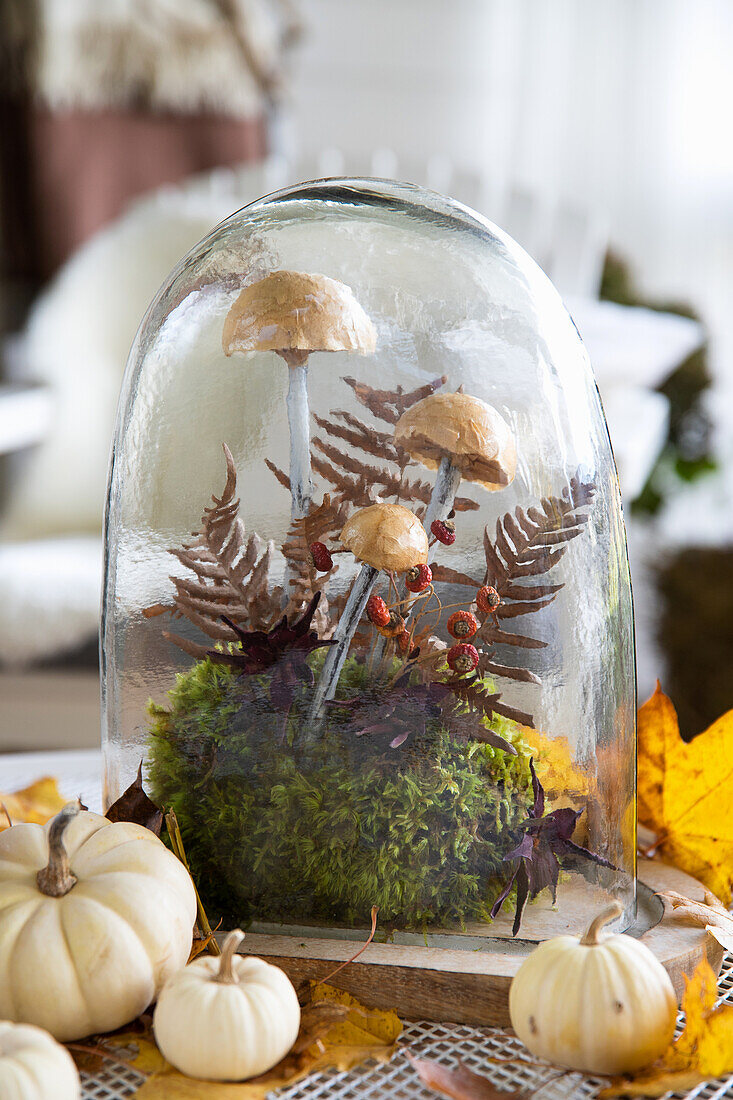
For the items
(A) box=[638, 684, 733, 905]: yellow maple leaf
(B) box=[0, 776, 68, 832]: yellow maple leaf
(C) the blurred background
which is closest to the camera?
(A) box=[638, 684, 733, 905]: yellow maple leaf

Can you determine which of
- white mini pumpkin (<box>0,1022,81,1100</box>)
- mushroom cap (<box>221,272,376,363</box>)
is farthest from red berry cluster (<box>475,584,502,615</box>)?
white mini pumpkin (<box>0,1022,81,1100</box>)

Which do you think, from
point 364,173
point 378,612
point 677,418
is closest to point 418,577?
point 378,612

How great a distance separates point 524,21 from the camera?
3.16 m

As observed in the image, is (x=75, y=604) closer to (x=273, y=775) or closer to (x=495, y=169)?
(x=273, y=775)

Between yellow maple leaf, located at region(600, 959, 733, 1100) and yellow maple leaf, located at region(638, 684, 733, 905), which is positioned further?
yellow maple leaf, located at region(638, 684, 733, 905)

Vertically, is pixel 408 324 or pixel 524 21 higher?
pixel 524 21

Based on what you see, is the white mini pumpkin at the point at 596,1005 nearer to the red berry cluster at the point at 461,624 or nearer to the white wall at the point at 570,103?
the red berry cluster at the point at 461,624

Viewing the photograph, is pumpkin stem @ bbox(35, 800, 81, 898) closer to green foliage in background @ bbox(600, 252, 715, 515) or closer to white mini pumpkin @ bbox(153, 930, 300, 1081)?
white mini pumpkin @ bbox(153, 930, 300, 1081)

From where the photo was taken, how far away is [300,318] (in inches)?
18.0

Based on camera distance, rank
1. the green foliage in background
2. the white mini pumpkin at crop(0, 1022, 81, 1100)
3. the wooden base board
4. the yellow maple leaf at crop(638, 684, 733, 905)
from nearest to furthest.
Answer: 1. the white mini pumpkin at crop(0, 1022, 81, 1100)
2. the wooden base board
3. the yellow maple leaf at crop(638, 684, 733, 905)
4. the green foliage in background

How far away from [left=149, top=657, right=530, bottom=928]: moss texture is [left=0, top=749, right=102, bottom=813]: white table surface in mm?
246

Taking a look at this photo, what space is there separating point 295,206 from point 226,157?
5.94ft

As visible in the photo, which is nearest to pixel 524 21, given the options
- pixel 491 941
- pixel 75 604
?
pixel 75 604

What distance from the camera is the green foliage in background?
3.08 metres
